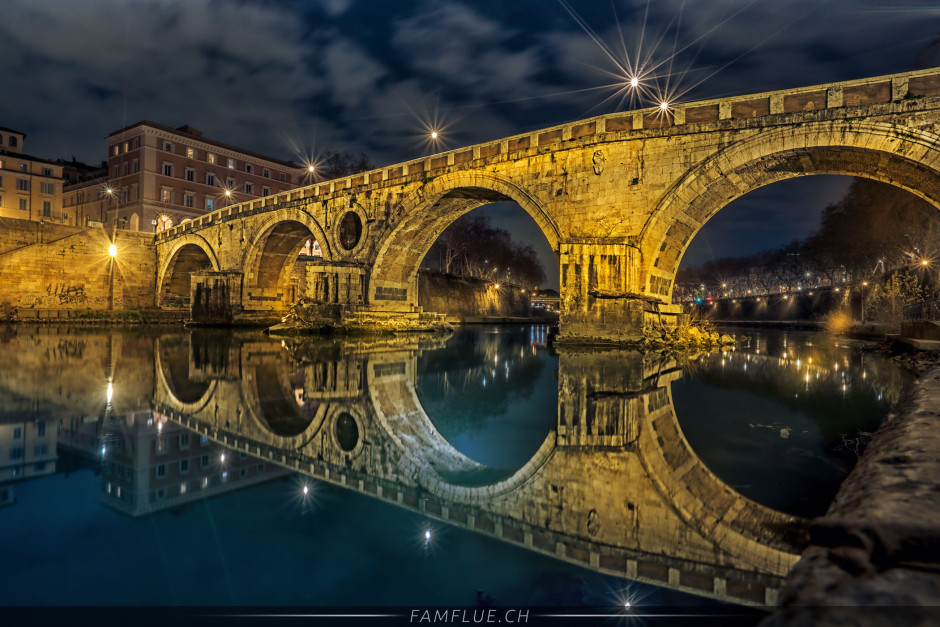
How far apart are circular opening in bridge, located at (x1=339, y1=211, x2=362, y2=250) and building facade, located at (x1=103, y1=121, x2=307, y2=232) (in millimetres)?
27418

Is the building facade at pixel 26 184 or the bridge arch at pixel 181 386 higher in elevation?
the building facade at pixel 26 184

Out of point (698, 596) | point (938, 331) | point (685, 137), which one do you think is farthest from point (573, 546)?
point (938, 331)

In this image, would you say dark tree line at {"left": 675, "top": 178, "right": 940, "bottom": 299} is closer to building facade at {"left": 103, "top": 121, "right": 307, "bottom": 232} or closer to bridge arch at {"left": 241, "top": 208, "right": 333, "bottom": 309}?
bridge arch at {"left": 241, "top": 208, "right": 333, "bottom": 309}

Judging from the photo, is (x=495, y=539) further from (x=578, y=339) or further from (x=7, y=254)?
(x=7, y=254)

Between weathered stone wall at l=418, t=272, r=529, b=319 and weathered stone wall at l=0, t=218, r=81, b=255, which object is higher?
weathered stone wall at l=0, t=218, r=81, b=255

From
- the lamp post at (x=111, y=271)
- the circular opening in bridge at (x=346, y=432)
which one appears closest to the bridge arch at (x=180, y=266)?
the lamp post at (x=111, y=271)

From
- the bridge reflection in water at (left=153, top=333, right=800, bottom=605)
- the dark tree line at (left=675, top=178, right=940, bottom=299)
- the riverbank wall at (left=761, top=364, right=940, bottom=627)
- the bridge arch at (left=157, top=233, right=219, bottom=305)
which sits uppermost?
the dark tree line at (left=675, top=178, right=940, bottom=299)

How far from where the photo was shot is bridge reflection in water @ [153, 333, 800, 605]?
6.52ft

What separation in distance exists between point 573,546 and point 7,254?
1377 inches

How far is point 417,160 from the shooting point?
780 inches

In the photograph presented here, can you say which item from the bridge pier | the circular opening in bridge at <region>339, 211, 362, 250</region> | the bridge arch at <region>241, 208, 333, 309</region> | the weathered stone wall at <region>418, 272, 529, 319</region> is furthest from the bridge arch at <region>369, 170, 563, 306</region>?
the weathered stone wall at <region>418, 272, 529, 319</region>

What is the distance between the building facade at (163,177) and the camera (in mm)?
41656

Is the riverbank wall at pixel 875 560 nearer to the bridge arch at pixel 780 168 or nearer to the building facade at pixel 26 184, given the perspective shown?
the bridge arch at pixel 780 168

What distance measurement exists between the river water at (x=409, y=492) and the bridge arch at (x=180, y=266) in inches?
1165
